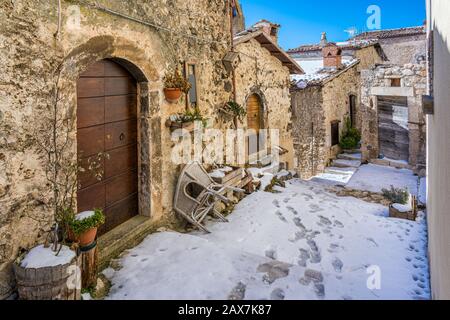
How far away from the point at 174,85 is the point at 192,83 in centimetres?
64

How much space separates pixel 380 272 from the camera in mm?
3314

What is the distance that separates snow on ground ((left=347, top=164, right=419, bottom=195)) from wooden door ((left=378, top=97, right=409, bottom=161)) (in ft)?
2.43

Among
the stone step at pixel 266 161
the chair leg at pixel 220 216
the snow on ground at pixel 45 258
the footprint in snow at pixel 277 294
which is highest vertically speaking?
the stone step at pixel 266 161

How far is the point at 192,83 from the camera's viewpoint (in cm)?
458

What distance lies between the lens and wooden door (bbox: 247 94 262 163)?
716 cm

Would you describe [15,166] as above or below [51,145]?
below

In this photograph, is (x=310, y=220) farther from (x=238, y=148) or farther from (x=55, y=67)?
(x=55, y=67)

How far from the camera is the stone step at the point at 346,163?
12.1 metres

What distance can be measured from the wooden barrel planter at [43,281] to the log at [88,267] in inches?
14.1

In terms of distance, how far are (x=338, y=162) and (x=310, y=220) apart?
8701 millimetres

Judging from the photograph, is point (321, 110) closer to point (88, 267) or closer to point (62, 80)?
point (62, 80)

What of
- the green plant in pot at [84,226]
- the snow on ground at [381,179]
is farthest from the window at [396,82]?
the green plant in pot at [84,226]

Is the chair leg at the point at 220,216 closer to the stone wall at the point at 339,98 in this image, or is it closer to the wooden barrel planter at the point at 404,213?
the wooden barrel planter at the point at 404,213
